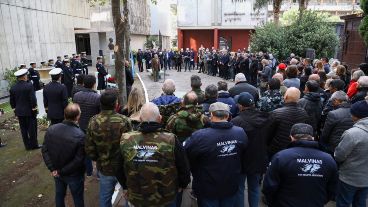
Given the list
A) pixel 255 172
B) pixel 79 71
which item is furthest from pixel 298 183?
pixel 79 71

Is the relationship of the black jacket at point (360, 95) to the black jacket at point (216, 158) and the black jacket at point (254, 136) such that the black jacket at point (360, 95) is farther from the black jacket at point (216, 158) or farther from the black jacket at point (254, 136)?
the black jacket at point (216, 158)

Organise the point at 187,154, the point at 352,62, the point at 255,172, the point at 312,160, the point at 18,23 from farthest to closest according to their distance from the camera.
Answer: the point at 18,23
the point at 352,62
the point at 255,172
the point at 187,154
the point at 312,160

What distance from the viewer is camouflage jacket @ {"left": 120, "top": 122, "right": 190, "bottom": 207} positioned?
311cm

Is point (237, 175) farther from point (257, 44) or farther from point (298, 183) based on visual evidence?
point (257, 44)

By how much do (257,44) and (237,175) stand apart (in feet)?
51.6

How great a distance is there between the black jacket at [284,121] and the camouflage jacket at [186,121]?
113cm

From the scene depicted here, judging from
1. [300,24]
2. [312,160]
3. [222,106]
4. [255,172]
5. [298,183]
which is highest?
[300,24]

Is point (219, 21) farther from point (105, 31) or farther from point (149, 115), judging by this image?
point (149, 115)

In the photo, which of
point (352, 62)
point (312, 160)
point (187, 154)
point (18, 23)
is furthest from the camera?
point (18, 23)

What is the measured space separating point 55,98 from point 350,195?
19.6ft

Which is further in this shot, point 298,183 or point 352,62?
point 352,62

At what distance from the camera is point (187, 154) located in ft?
11.5

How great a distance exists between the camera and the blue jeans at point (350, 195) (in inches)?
164

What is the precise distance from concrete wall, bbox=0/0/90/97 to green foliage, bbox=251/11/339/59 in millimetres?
14085
